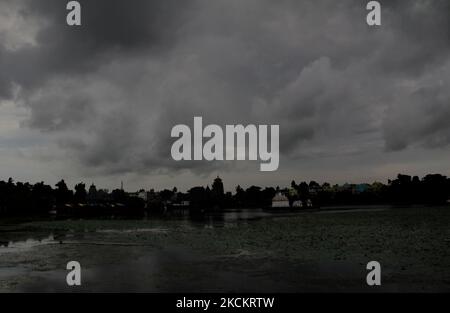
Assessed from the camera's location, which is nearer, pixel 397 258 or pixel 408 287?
pixel 408 287

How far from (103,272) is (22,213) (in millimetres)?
119439

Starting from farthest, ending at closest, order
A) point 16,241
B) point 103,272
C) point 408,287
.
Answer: point 16,241 → point 103,272 → point 408,287

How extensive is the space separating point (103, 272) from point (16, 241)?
2512 centimetres

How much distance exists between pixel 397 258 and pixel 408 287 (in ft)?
30.7

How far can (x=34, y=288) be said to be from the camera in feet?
65.4

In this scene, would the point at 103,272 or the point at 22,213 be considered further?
the point at 22,213
